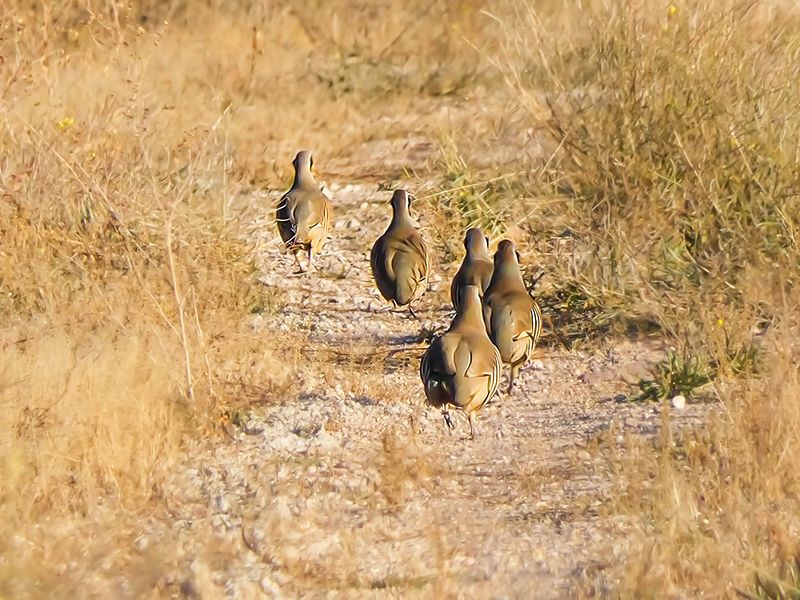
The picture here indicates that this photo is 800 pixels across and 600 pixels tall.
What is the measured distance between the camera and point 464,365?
486 centimetres

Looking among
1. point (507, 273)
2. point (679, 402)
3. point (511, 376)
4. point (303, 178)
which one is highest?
point (303, 178)

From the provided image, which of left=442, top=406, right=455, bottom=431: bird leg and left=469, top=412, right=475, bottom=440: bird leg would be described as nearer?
left=469, top=412, right=475, bottom=440: bird leg

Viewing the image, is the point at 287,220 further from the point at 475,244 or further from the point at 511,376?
the point at 511,376

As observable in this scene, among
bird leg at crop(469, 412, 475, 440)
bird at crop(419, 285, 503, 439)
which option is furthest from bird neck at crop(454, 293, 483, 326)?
bird leg at crop(469, 412, 475, 440)

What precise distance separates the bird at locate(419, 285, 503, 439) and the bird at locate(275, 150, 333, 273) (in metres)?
1.55

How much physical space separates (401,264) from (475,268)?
0.43 meters

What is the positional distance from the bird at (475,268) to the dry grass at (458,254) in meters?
0.80

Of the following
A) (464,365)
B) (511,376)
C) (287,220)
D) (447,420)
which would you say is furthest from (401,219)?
(464,365)

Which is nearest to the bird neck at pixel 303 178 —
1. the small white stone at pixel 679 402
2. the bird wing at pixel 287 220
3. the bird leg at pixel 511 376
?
the bird wing at pixel 287 220

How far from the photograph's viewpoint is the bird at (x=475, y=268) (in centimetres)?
585

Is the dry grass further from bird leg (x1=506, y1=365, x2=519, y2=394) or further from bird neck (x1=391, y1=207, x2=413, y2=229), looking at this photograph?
bird neck (x1=391, y1=207, x2=413, y2=229)

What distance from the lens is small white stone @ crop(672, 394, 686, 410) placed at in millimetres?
5805

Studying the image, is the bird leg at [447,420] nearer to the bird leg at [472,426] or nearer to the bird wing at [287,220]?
the bird leg at [472,426]

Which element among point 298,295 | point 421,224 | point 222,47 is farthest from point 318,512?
point 222,47
